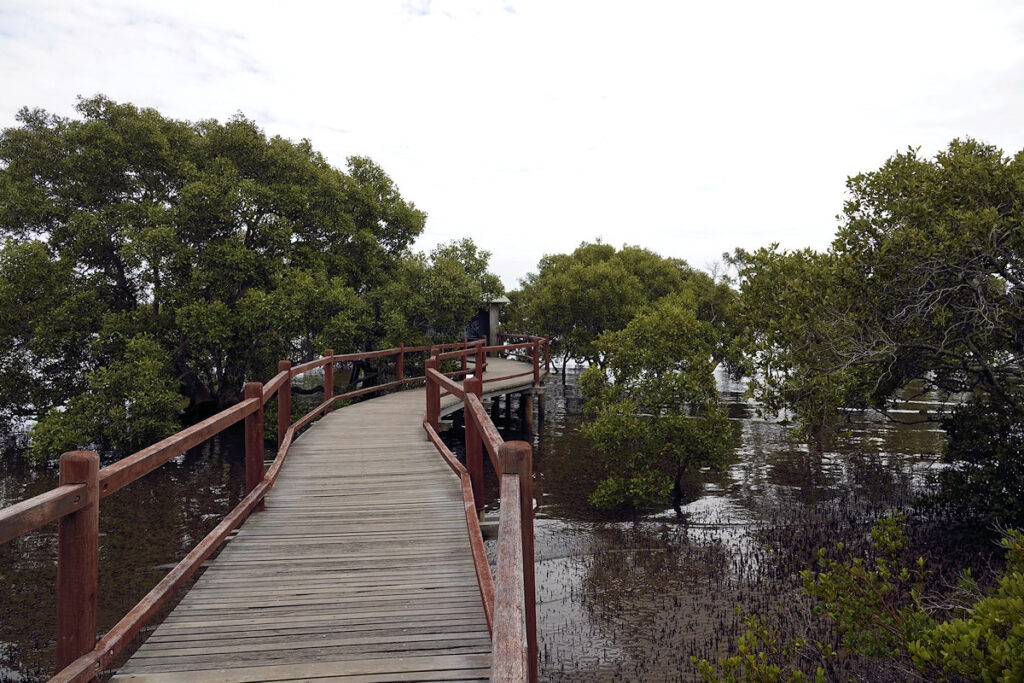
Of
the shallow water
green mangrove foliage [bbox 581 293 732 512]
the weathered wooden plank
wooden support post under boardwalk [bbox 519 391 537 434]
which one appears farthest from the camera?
wooden support post under boardwalk [bbox 519 391 537 434]

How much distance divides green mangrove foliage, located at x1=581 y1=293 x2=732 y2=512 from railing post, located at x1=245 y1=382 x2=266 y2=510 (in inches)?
389

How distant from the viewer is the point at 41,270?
58.2ft

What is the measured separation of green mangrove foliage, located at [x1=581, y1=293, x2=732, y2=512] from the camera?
14.9 m

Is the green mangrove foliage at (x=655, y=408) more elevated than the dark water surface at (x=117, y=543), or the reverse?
the green mangrove foliage at (x=655, y=408)

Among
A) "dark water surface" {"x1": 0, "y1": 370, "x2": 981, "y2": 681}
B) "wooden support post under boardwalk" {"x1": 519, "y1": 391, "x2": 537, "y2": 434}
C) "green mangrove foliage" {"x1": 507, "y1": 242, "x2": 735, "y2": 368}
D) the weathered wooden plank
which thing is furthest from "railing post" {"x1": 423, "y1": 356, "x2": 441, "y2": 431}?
"green mangrove foliage" {"x1": 507, "y1": 242, "x2": 735, "y2": 368}

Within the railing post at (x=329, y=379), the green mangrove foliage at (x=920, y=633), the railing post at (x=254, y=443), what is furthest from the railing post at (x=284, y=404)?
the green mangrove foliage at (x=920, y=633)

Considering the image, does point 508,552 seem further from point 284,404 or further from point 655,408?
point 655,408

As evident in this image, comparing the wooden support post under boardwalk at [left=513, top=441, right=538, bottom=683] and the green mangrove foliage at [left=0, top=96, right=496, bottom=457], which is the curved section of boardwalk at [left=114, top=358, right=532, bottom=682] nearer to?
the wooden support post under boardwalk at [left=513, top=441, right=538, bottom=683]

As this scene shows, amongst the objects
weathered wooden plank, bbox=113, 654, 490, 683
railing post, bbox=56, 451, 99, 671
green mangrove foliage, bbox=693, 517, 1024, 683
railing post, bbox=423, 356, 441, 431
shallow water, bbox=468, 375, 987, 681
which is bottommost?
shallow water, bbox=468, 375, 987, 681

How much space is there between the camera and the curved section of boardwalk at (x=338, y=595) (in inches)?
129

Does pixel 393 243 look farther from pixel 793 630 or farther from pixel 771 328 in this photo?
pixel 793 630

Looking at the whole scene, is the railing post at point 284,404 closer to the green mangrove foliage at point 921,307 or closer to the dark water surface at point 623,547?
the dark water surface at point 623,547

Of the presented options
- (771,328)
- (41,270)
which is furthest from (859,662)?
(41,270)

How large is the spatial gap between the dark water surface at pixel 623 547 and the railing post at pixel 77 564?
6783mm
